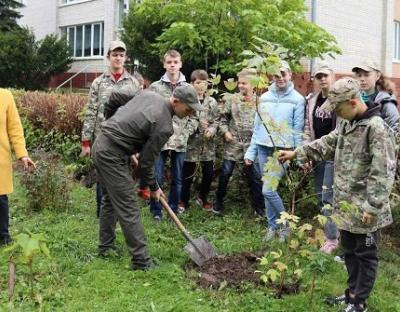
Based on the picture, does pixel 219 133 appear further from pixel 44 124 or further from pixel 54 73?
pixel 54 73

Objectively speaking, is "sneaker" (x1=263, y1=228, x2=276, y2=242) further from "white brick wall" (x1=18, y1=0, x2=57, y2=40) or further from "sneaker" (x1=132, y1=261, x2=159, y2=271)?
"white brick wall" (x1=18, y1=0, x2=57, y2=40)

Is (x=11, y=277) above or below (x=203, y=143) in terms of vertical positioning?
below

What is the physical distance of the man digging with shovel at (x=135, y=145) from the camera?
14.6 ft

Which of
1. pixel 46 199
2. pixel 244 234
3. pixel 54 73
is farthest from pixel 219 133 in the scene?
pixel 54 73

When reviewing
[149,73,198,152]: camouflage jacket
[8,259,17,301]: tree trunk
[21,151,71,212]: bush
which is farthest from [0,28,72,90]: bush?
[8,259,17,301]: tree trunk

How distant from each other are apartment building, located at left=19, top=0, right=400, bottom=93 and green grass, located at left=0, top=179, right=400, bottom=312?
Answer: 335 inches

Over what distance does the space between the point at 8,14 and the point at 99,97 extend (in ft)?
67.1

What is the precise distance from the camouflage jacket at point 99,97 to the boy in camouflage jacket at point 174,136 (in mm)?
397

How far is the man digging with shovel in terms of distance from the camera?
4.46 m

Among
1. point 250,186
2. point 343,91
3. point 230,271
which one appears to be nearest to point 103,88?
point 250,186

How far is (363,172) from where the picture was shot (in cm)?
379

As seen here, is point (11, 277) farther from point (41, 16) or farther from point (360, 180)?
point (41, 16)

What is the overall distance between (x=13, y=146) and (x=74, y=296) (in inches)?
73.5

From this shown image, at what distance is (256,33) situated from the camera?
9203 millimetres
